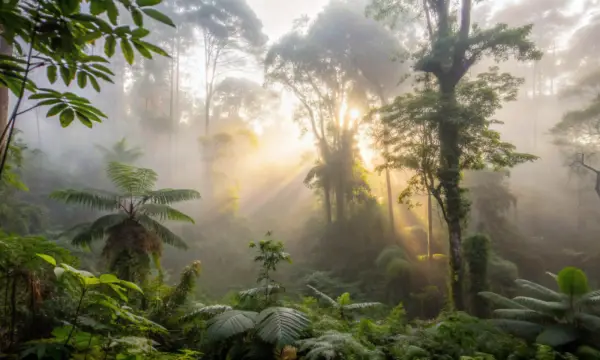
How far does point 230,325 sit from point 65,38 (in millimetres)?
3215

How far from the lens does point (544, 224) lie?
2141cm

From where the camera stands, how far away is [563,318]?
5.39 m

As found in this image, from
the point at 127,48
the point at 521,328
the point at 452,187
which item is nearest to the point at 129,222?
the point at 127,48

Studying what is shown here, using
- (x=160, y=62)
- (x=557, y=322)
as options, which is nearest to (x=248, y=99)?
(x=160, y=62)

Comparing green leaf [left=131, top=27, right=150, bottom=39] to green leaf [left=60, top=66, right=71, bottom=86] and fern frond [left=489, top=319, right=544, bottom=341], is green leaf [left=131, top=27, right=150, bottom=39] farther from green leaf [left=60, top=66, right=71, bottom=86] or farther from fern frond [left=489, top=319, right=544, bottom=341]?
fern frond [left=489, top=319, right=544, bottom=341]

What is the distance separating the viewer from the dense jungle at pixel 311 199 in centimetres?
270

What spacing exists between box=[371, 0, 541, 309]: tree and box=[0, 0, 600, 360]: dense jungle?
5 cm

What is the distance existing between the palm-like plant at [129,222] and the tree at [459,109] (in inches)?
236

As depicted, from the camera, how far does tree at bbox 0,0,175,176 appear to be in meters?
1.31

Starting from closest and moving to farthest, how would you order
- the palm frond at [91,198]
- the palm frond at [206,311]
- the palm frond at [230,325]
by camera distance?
the palm frond at [230,325]
the palm frond at [206,311]
the palm frond at [91,198]

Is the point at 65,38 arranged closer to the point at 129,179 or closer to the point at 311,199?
the point at 129,179

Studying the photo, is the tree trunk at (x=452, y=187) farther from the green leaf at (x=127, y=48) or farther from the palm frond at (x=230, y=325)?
the green leaf at (x=127, y=48)

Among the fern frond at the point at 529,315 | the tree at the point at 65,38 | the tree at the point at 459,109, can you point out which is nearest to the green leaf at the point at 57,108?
the tree at the point at 65,38

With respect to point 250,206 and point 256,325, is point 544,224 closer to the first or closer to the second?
point 250,206
